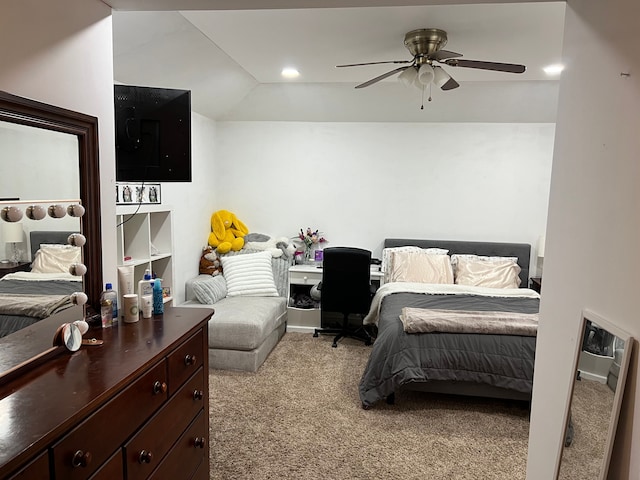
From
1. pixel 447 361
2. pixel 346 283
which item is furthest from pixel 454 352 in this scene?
pixel 346 283

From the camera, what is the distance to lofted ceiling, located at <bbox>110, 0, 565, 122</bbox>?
2.74 meters

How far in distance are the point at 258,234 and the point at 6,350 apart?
4.05 metres

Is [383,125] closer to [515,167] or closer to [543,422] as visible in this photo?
[515,167]

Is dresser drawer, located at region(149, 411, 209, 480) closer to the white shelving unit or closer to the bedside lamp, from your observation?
the bedside lamp

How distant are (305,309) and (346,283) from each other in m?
0.75

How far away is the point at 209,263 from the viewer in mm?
4895

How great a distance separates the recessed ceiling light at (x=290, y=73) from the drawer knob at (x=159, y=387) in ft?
10.3

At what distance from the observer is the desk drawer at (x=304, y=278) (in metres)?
4.99

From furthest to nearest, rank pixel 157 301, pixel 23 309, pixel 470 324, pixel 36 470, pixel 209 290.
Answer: pixel 209 290
pixel 470 324
pixel 157 301
pixel 23 309
pixel 36 470

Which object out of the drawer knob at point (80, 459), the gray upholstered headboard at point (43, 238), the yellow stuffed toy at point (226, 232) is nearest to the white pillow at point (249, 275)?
the yellow stuffed toy at point (226, 232)

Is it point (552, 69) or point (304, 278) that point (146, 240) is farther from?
point (552, 69)

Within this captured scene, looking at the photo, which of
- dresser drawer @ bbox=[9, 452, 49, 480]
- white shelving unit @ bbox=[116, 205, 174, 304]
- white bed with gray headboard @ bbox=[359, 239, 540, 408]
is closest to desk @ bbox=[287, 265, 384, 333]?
white bed with gray headboard @ bbox=[359, 239, 540, 408]

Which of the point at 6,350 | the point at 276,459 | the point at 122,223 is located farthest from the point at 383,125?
the point at 6,350

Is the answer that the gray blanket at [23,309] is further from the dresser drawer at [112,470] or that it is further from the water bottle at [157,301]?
the dresser drawer at [112,470]
